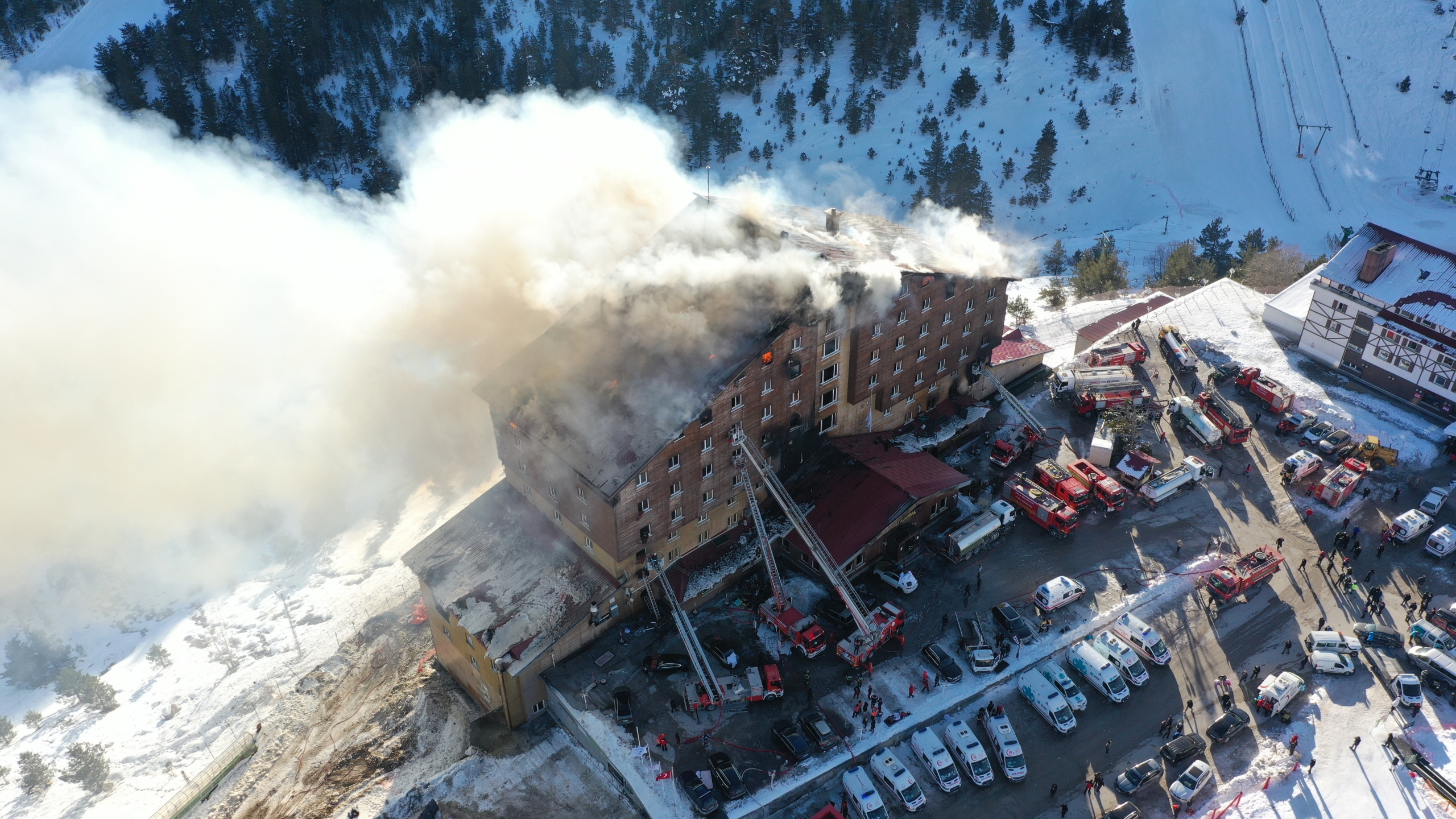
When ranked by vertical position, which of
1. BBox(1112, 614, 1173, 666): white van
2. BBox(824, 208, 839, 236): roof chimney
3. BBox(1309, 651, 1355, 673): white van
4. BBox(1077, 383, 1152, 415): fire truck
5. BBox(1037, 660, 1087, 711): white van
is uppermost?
BBox(824, 208, 839, 236): roof chimney

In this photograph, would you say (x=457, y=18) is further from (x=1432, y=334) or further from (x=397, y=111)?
(x=1432, y=334)

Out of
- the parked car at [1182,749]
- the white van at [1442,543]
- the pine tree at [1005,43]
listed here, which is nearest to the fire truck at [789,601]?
the parked car at [1182,749]

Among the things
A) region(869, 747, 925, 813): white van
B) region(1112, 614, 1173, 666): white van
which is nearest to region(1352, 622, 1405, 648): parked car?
region(1112, 614, 1173, 666): white van

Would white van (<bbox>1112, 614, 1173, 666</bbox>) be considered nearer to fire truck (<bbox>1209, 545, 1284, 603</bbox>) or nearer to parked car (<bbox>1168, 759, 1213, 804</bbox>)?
fire truck (<bbox>1209, 545, 1284, 603</bbox>)

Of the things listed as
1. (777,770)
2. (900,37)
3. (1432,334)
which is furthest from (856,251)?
(900,37)

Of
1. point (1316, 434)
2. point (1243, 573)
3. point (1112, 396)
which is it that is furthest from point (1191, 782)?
point (1316, 434)

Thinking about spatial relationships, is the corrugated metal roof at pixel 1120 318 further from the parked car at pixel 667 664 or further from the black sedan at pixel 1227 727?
the parked car at pixel 667 664

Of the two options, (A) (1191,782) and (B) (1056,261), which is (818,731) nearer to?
(A) (1191,782)
